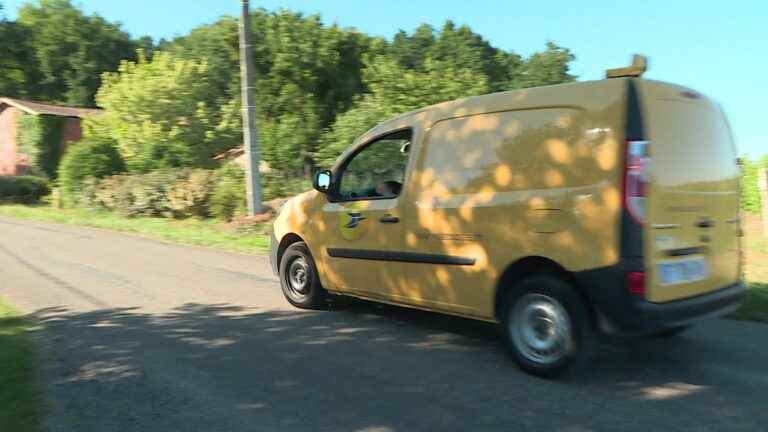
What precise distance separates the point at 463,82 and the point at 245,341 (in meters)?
15.9

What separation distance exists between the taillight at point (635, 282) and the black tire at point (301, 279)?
11.3 feet

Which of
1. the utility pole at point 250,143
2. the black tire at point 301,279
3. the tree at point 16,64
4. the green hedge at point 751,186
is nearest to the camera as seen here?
the black tire at point 301,279

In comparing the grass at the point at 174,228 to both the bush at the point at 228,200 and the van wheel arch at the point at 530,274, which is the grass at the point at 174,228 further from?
the van wheel arch at the point at 530,274

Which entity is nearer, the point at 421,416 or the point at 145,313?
the point at 421,416

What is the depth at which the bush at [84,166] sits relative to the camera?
70.0 feet

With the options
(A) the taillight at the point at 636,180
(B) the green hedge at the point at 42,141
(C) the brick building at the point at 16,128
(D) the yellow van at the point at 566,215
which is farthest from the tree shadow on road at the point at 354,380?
(C) the brick building at the point at 16,128

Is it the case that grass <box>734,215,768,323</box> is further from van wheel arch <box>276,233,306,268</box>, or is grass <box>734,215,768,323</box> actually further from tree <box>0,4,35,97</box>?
tree <box>0,4,35,97</box>

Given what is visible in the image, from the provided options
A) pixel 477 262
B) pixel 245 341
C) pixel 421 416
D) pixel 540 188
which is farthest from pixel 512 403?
pixel 245 341

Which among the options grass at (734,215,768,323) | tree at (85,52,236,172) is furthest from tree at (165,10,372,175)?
grass at (734,215,768,323)

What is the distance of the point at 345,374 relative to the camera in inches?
184

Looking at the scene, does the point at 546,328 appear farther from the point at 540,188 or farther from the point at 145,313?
the point at 145,313

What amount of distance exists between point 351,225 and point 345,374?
5.71 feet

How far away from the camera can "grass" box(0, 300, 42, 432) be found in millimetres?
3804

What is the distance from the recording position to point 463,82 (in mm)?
20047
